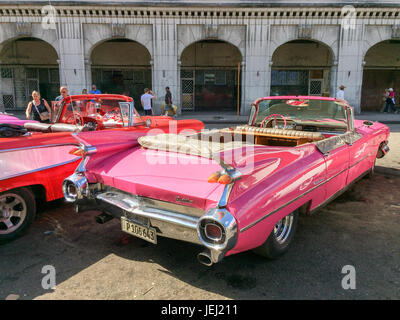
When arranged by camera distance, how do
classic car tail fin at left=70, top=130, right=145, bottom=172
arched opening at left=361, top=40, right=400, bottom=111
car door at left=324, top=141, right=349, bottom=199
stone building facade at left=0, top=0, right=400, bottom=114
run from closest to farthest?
1. classic car tail fin at left=70, top=130, right=145, bottom=172
2. car door at left=324, top=141, right=349, bottom=199
3. stone building facade at left=0, top=0, right=400, bottom=114
4. arched opening at left=361, top=40, right=400, bottom=111

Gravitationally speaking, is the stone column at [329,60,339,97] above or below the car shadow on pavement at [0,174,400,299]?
above

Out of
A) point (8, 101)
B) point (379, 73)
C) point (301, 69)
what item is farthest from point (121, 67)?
point (379, 73)

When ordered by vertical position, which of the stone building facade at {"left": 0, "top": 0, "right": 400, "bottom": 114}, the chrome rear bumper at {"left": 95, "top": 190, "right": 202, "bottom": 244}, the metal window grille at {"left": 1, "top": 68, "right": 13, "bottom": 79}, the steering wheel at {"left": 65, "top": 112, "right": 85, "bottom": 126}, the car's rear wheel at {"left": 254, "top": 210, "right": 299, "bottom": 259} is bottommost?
the car's rear wheel at {"left": 254, "top": 210, "right": 299, "bottom": 259}

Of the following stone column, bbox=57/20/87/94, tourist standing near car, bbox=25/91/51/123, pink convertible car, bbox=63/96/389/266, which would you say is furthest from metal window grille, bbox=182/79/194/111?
pink convertible car, bbox=63/96/389/266

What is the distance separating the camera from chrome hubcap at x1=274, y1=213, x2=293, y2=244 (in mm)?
3305

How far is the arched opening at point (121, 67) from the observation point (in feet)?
72.9

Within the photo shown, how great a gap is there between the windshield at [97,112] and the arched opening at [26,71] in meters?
19.2

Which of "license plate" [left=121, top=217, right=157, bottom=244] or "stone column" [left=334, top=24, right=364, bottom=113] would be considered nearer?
"license plate" [left=121, top=217, right=157, bottom=244]

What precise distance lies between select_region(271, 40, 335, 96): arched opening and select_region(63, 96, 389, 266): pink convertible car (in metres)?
19.8

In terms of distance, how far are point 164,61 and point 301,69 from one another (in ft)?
33.8

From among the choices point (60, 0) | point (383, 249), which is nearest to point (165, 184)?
point (383, 249)

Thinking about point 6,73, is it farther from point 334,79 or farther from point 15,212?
point 15,212

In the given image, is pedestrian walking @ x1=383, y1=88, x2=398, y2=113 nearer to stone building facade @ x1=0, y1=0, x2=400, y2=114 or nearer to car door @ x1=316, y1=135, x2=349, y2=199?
stone building facade @ x1=0, y1=0, x2=400, y2=114

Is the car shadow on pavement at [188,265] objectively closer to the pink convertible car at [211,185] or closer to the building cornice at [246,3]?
the pink convertible car at [211,185]
